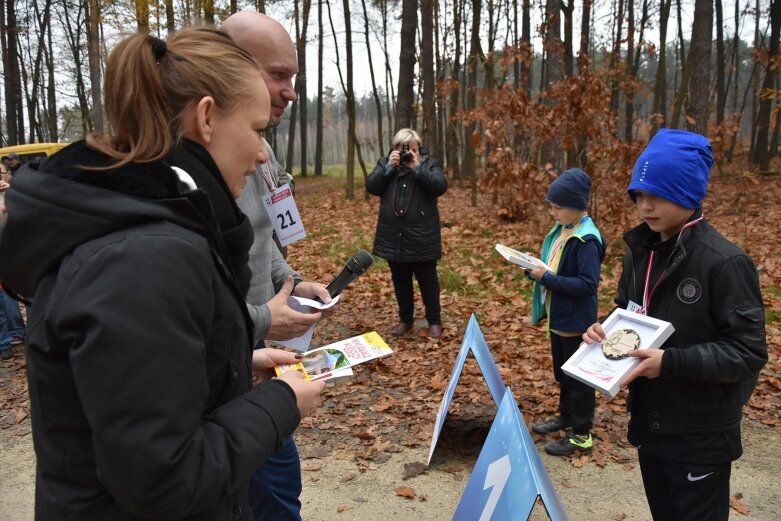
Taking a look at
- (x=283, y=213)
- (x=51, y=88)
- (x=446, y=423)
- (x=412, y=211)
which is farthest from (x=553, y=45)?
(x=51, y=88)

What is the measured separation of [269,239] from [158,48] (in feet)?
4.96

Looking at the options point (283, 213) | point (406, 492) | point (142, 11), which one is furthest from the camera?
point (142, 11)

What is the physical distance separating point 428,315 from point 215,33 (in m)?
5.17

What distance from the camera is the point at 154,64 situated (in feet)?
3.92

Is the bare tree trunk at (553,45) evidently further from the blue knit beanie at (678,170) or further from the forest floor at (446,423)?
the blue knit beanie at (678,170)

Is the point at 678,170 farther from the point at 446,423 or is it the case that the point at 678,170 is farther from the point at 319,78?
the point at 319,78

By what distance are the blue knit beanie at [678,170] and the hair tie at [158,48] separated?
1.75 meters

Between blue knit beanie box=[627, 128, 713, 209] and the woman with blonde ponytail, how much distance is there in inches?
61.7

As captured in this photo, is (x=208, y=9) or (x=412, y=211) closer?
(x=412, y=211)

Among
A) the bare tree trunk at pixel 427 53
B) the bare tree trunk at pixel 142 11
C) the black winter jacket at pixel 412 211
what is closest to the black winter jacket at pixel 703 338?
the black winter jacket at pixel 412 211

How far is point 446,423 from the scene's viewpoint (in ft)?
13.9

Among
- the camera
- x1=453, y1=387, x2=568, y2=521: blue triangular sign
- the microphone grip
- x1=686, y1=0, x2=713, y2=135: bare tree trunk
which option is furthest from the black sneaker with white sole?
x1=686, y1=0, x2=713, y2=135: bare tree trunk

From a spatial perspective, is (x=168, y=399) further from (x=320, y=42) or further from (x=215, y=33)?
(x=320, y=42)

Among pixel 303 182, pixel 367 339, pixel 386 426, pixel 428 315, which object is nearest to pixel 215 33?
pixel 367 339
